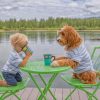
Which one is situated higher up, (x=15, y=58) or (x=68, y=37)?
(x=68, y=37)

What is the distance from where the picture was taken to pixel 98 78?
418 cm

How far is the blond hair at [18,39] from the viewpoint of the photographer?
12.6 feet

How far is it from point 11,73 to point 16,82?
4.2 inches

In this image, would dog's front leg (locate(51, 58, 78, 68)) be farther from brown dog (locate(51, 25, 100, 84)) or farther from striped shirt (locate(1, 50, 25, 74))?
striped shirt (locate(1, 50, 25, 74))

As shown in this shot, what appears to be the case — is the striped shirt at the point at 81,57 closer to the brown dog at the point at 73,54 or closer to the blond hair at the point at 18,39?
the brown dog at the point at 73,54

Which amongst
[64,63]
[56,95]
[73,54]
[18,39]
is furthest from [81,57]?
[56,95]

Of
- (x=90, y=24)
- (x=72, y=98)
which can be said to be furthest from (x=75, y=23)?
(x=72, y=98)

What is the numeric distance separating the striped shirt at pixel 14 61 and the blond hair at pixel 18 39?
3.7 inches

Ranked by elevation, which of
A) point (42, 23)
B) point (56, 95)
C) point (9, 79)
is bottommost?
point (42, 23)

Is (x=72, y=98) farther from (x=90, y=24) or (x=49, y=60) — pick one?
(x=90, y=24)

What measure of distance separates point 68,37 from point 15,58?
57cm

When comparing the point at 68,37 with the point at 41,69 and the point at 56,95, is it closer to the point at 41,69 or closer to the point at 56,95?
the point at 41,69

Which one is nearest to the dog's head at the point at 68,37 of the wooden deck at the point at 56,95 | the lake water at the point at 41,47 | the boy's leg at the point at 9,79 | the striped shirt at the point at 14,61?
the striped shirt at the point at 14,61

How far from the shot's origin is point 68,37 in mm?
3840
